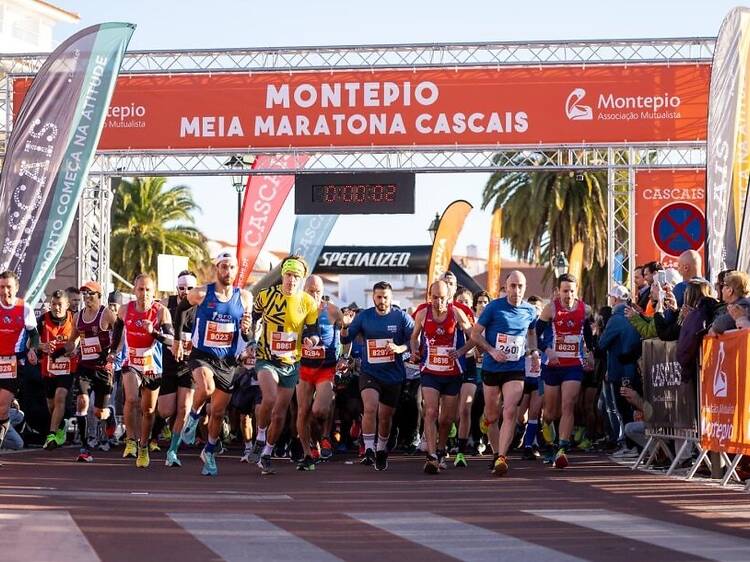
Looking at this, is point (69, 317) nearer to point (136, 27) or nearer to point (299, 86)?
point (136, 27)

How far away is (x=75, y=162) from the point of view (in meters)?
19.3

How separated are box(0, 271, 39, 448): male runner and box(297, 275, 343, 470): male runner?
3.01 m

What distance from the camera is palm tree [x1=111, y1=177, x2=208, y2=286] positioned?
57.7m

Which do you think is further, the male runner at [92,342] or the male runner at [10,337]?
the male runner at [92,342]

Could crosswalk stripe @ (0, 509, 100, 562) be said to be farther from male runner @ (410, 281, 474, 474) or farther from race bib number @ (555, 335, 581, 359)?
race bib number @ (555, 335, 581, 359)

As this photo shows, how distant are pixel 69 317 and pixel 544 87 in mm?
10089

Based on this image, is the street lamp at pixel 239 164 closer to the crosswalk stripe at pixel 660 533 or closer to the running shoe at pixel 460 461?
the running shoe at pixel 460 461

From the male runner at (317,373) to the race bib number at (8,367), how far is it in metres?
3.08

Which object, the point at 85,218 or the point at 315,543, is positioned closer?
the point at 315,543

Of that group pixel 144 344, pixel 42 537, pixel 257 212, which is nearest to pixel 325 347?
pixel 144 344

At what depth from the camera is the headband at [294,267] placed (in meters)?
14.7

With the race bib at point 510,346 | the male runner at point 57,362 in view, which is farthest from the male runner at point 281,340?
the male runner at point 57,362

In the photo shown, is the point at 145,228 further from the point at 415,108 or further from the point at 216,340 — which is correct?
the point at 216,340

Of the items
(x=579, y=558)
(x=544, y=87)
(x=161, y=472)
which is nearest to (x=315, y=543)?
(x=579, y=558)
